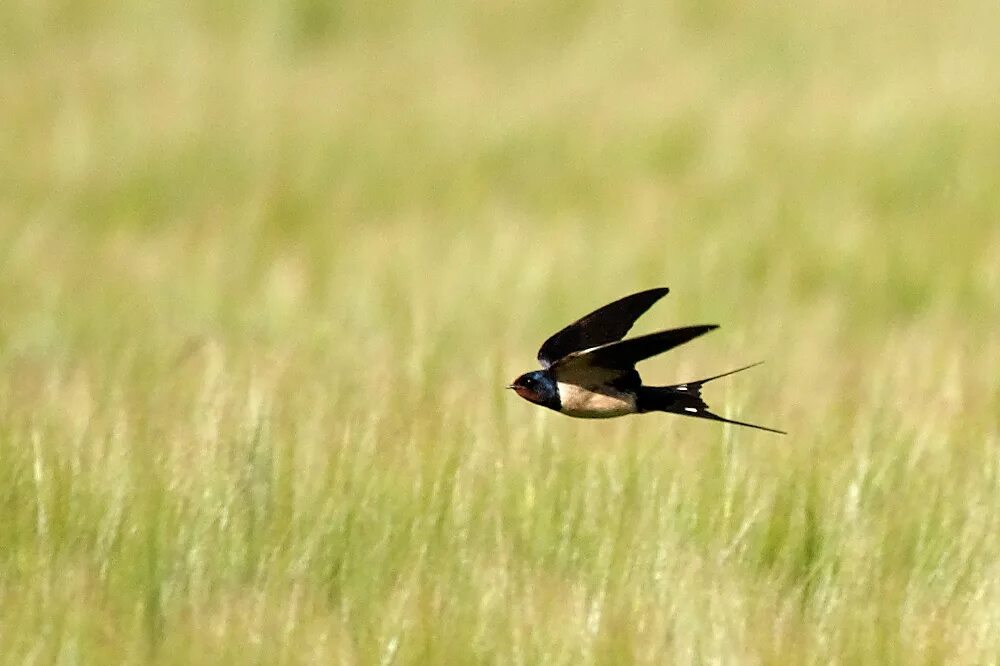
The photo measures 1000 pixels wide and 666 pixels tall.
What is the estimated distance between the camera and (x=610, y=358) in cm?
214

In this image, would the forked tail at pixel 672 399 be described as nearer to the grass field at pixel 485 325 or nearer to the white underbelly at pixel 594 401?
the white underbelly at pixel 594 401

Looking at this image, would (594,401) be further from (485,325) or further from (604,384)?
(485,325)

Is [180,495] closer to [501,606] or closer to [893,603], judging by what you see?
[501,606]

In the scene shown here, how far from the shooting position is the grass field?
2.17m

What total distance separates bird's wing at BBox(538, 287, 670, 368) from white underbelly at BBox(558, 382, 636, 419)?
5cm

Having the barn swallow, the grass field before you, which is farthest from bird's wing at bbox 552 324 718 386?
the grass field

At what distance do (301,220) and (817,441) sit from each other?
8.71ft

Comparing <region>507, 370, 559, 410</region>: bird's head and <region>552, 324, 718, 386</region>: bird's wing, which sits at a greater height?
<region>552, 324, 718, 386</region>: bird's wing

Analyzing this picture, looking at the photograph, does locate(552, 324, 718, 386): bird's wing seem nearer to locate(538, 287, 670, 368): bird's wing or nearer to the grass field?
locate(538, 287, 670, 368): bird's wing

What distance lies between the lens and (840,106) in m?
5.66

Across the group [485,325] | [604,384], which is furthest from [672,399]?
[485,325]

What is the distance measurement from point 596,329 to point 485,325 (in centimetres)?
200

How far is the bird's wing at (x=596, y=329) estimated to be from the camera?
2.22 metres

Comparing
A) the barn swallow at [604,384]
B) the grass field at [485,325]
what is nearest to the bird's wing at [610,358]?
the barn swallow at [604,384]
